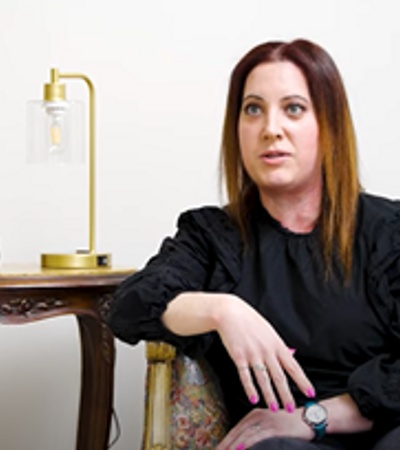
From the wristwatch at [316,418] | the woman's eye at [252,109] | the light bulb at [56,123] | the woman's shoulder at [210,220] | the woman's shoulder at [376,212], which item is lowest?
the wristwatch at [316,418]

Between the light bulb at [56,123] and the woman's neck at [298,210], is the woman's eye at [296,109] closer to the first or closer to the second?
the woman's neck at [298,210]

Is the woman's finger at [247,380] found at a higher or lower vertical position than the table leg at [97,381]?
higher

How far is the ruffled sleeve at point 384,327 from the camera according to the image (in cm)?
145

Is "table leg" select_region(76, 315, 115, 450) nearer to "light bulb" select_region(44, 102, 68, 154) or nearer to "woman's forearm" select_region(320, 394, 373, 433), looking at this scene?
"light bulb" select_region(44, 102, 68, 154)

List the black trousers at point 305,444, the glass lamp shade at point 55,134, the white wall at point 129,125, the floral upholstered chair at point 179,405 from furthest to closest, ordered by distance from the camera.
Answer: the white wall at point 129,125 < the glass lamp shade at point 55,134 < the floral upholstered chair at point 179,405 < the black trousers at point 305,444

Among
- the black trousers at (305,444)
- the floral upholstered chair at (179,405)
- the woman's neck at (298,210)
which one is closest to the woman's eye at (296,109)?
the woman's neck at (298,210)

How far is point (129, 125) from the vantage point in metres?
2.46

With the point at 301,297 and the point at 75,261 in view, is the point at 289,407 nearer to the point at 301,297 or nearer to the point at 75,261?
the point at 301,297

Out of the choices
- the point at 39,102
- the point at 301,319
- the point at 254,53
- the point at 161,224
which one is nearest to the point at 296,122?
the point at 254,53

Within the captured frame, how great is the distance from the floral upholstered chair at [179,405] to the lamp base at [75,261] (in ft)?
1.33

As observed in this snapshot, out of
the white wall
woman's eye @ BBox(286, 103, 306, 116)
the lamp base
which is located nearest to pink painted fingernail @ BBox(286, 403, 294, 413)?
woman's eye @ BBox(286, 103, 306, 116)

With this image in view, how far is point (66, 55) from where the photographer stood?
2.42m

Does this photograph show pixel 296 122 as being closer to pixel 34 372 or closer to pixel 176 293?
pixel 176 293

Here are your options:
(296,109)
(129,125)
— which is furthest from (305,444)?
(129,125)
